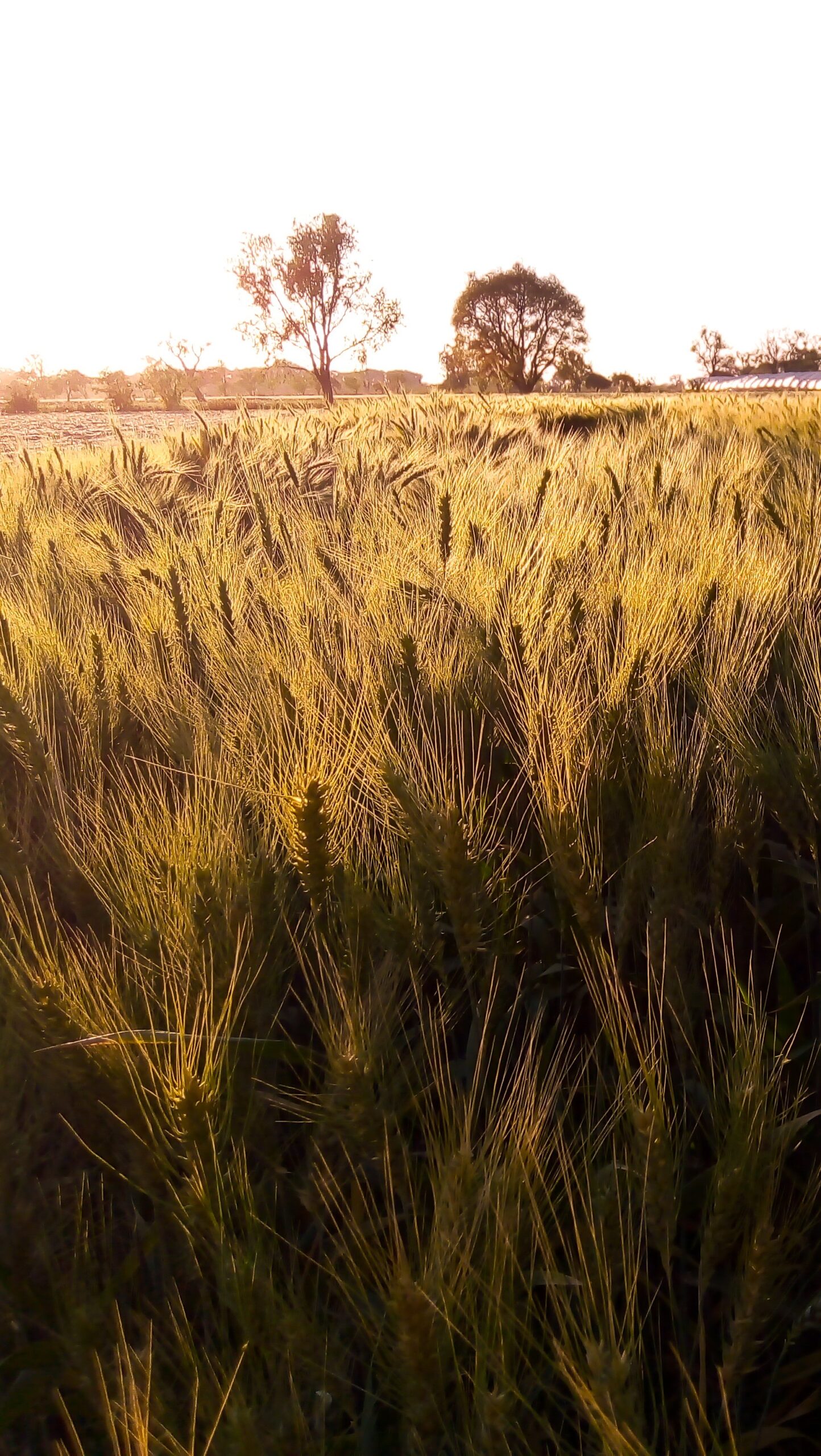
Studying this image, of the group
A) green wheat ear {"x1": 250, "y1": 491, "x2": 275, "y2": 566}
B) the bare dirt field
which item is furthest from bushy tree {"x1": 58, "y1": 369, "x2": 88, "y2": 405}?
green wheat ear {"x1": 250, "y1": 491, "x2": 275, "y2": 566}

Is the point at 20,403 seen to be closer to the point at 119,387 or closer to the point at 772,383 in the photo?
the point at 119,387

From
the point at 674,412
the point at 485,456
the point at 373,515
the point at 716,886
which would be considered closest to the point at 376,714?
the point at 716,886

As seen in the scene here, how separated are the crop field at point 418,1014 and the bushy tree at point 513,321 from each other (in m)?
38.8

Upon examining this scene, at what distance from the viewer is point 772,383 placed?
1177 inches

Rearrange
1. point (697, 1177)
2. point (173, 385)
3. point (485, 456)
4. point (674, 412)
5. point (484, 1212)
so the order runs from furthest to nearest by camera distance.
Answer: point (173, 385)
point (674, 412)
point (485, 456)
point (697, 1177)
point (484, 1212)

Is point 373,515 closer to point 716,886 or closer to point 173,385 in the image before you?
point 716,886

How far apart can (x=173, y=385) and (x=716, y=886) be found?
766 inches

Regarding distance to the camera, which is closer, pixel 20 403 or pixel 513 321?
pixel 20 403

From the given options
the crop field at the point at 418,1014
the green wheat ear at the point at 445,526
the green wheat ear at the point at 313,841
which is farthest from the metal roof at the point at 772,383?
the green wheat ear at the point at 313,841

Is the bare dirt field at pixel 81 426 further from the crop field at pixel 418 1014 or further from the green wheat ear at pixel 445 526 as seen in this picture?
the crop field at pixel 418 1014

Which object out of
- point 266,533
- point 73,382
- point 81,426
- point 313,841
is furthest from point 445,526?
point 73,382

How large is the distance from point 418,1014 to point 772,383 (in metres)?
33.6

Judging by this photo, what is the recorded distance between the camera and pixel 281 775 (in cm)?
120

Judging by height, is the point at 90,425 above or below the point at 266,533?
above
